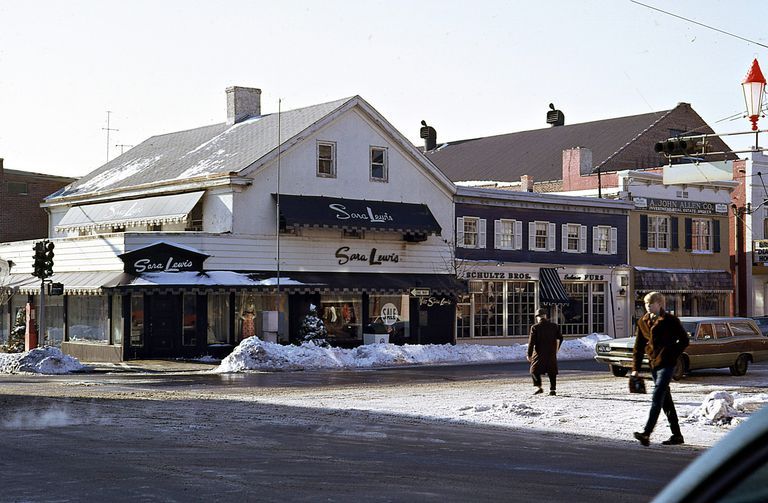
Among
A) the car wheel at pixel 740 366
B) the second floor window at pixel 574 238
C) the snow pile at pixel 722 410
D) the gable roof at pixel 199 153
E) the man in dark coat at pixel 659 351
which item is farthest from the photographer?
the second floor window at pixel 574 238

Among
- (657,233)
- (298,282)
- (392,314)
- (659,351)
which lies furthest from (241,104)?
(659,351)

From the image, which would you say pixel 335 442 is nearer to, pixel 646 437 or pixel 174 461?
pixel 174 461

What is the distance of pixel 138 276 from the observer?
34.7 meters

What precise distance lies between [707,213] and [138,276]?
102 feet

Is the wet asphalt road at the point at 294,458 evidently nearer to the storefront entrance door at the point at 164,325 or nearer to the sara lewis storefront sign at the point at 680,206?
the storefront entrance door at the point at 164,325

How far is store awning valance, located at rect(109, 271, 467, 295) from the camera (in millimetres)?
34500

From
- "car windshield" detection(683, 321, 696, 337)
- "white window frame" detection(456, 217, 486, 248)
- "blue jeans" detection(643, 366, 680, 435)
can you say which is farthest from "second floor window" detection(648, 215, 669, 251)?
"blue jeans" detection(643, 366, 680, 435)

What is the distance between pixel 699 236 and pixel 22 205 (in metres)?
33.4

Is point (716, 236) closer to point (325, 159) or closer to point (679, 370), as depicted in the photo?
point (325, 159)

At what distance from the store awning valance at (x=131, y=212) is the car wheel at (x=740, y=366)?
1949cm

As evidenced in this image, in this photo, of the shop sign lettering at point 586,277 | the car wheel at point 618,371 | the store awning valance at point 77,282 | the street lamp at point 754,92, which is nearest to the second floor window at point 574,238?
the shop sign lettering at point 586,277

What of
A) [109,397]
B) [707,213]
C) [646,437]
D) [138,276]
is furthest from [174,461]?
[707,213]

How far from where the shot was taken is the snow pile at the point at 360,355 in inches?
1235

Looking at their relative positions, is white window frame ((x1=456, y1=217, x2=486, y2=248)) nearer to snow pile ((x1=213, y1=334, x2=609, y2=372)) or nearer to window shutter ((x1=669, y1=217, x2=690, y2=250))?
snow pile ((x1=213, y1=334, x2=609, y2=372))
